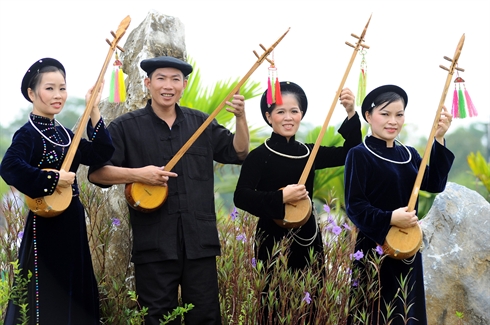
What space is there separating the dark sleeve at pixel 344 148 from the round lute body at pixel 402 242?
68cm

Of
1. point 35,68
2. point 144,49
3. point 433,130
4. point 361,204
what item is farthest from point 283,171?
point 144,49

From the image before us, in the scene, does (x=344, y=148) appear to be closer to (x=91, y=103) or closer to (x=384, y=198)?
(x=384, y=198)

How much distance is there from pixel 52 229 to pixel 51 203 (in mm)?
208

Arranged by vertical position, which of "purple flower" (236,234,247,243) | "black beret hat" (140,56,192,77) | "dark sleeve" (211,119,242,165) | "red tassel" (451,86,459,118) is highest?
"red tassel" (451,86,459,118)

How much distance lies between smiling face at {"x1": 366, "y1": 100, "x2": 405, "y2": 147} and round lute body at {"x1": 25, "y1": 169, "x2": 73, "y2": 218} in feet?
5.58

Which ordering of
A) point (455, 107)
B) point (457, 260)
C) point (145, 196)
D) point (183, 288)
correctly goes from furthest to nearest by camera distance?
point (457, 260) → point (455, 107) → point (183, 288) → point (145, 196)

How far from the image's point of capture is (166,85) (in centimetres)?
409

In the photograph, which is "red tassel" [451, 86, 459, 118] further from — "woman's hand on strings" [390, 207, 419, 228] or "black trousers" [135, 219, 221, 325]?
"black trousers" [135, 219, 221, 325]

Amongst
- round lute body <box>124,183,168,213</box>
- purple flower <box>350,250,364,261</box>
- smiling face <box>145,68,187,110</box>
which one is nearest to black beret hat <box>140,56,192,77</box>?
smiling face <box>145,68,187,110</box>

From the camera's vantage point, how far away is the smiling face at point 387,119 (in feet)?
13.3

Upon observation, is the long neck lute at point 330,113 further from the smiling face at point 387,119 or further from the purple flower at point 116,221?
the purple flower at point 116,221

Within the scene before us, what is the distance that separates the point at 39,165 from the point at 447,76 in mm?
2295

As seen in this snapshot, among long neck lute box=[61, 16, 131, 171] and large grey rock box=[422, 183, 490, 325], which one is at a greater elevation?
long neck lute box=[61, 16, 131, 171]

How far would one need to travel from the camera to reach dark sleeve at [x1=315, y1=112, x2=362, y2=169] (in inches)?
174
